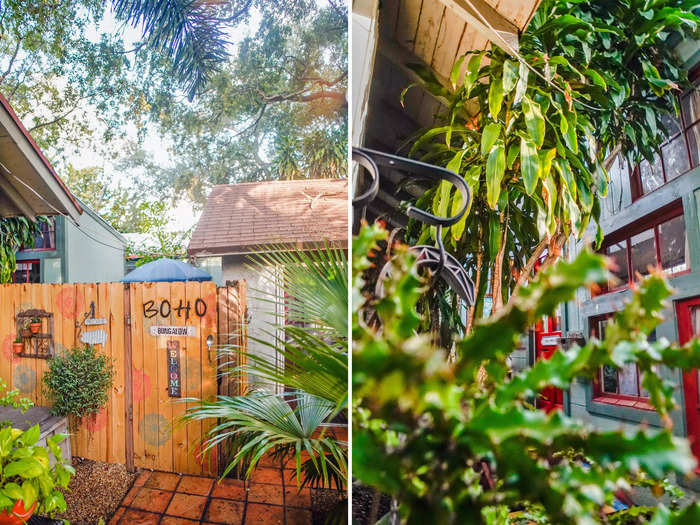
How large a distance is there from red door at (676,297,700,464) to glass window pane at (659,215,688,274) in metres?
0.09

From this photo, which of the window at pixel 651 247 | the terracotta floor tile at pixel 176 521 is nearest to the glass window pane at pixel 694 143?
the window at pixel 651 247

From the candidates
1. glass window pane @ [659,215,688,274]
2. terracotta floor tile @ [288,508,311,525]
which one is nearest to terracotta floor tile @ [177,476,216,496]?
terracotta floor tile @ [288,508,311,525]

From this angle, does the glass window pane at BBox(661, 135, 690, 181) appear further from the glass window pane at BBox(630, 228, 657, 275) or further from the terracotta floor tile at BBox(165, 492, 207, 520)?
the terracotta floor tile at BBox(165, 492, 207, 520)

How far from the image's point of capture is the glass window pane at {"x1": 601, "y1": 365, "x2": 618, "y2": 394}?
0.94 m

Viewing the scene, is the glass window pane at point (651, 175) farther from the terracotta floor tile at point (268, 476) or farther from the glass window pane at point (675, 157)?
the terracotta floor tile at point (268, 476)

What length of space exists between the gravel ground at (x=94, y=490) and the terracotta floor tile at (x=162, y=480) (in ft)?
0.14

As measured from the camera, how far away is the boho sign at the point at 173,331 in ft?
3.42

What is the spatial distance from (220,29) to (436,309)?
3.20 feet

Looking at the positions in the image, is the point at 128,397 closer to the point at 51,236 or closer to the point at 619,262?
the point at 51,236

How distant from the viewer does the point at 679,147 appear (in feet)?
3.17

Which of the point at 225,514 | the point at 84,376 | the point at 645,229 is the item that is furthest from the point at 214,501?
the point at 645,229

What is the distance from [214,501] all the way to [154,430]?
24 cm

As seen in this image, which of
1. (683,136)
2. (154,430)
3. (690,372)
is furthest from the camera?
(154,430)

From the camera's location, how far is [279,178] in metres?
1.10
